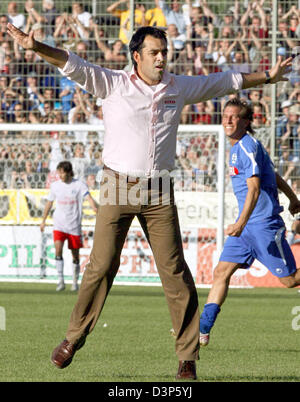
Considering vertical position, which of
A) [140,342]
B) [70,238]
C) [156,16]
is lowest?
[70,238]

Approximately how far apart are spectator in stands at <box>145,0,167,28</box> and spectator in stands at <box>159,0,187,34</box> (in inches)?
3.7

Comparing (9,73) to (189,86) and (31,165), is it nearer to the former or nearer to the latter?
(31,165)

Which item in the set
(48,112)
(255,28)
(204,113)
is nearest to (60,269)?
(48,112)

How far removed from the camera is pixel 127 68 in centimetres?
1997

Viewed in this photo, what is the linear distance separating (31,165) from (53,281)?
2.41 m

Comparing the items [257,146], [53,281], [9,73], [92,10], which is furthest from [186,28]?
[257,146]

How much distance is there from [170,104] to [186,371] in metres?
1.96

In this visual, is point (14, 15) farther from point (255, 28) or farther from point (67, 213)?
point (67, 213)

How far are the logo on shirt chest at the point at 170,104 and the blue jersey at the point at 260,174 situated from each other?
240 centimetres

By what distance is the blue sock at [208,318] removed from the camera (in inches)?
372

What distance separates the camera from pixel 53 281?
19250 millimetres

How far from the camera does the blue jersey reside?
9703mm
